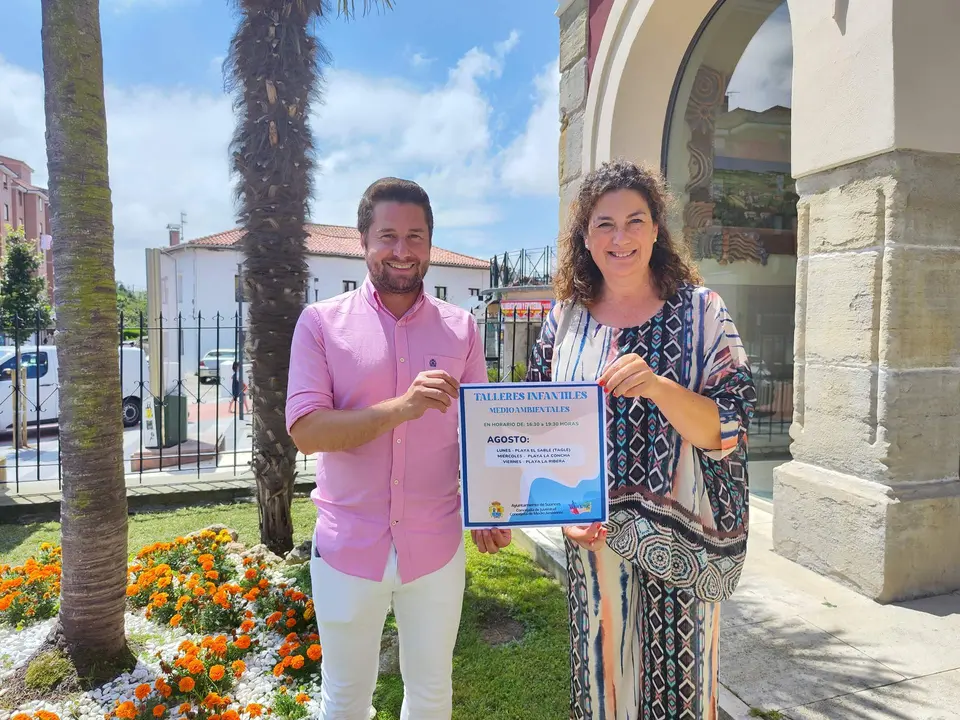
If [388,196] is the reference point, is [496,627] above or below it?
below

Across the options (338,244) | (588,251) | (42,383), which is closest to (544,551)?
(588,251)

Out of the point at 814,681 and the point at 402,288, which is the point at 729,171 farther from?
the point at 402,288

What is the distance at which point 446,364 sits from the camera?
1842 millimetres

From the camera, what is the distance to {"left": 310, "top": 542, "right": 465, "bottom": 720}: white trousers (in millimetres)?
1742

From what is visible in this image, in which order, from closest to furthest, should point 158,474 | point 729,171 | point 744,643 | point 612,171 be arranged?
point 612,171 → point 744,643 → point 729,171 → point 158,474

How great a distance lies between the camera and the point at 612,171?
5.83 feet

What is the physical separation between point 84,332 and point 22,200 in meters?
60.3

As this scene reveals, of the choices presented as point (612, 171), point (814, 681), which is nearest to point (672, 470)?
point (612, 171)

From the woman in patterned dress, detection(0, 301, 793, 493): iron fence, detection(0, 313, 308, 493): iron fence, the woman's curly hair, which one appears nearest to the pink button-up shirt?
the woman in patterned dress

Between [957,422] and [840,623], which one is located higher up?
[957,422]

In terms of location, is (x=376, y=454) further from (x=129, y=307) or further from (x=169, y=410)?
(x=129, y=307)

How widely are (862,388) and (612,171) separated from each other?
8.14 feet

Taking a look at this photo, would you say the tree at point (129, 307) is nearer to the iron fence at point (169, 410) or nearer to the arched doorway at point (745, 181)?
the iron fence at point (169, 410)

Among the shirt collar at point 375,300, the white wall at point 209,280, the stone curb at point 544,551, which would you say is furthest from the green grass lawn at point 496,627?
the white wall at point 209,280
